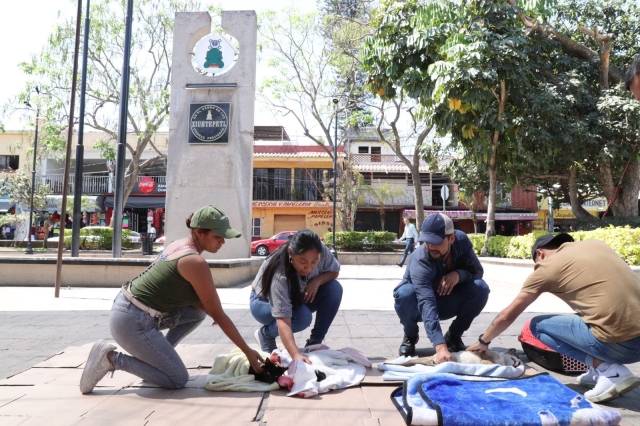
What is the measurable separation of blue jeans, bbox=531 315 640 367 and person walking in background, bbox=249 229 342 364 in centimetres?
143

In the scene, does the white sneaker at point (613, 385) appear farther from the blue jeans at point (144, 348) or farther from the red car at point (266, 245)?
the red car at point (266, 245)

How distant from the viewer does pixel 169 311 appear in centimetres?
332

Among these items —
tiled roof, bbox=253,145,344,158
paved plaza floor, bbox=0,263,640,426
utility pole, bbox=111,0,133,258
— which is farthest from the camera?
tiled roof, bbox=253,145,344,158

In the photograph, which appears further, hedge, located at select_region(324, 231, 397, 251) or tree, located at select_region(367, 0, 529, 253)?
hedge, located at select_region(324, 231, 397, 251)

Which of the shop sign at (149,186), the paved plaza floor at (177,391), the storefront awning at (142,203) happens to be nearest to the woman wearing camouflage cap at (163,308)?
the paved plaza floor at (177,391)

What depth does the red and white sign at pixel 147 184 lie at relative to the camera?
114 ft

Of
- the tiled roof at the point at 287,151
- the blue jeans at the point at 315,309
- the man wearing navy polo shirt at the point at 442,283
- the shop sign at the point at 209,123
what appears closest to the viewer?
the man wearing navy polo shirt at the point at 442,283

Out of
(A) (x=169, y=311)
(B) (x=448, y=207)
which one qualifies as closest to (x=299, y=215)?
(B) (x=448, y=207)

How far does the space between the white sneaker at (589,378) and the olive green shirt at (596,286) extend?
328mm

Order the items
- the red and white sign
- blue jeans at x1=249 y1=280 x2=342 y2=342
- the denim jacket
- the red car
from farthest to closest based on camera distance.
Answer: the red and white sign, the red car, blue jeans at x1=249 y1=280 x2=342 y2=342, the denim jacket

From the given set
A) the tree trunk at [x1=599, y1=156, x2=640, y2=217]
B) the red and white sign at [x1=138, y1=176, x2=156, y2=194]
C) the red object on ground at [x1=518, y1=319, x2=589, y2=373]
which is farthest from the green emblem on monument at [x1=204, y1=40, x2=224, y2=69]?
the red and white sign at [x1=138, y1=176, x2=156, y2=194]

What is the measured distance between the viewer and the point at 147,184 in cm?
3469

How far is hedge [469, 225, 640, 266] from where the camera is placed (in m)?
11.0

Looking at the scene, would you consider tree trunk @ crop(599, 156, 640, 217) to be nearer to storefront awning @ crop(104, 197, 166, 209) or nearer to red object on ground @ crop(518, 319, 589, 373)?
red object on ground @ crop(518, 319, 589, 373)
